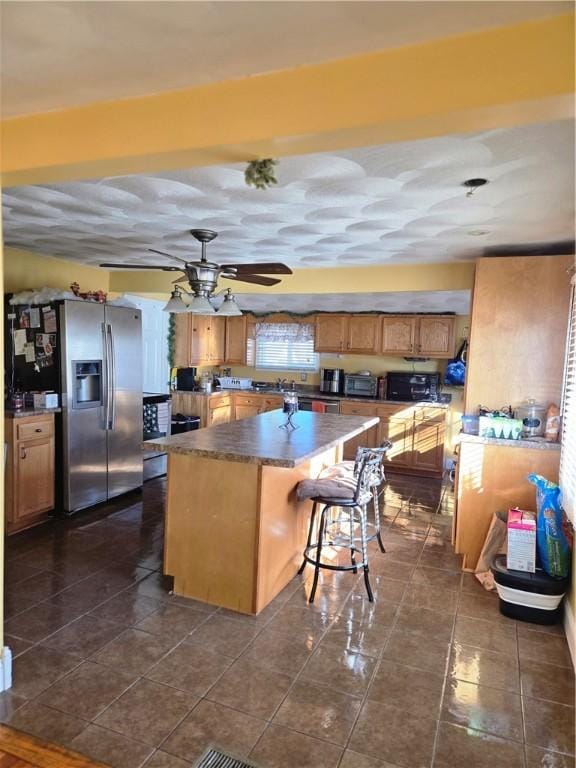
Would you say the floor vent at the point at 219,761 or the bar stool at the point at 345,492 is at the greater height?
the bar stool at the point at 345,492

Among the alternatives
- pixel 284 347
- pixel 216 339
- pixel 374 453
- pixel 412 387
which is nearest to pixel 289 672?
pixel 374 453

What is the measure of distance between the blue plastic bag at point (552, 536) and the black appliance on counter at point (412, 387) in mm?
3457

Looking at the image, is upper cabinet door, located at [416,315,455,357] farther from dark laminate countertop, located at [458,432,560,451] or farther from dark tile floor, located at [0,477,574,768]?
dark tile floor, located at [0,477,574,768]

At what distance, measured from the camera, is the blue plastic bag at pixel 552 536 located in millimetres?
2748

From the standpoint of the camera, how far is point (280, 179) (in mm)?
2295

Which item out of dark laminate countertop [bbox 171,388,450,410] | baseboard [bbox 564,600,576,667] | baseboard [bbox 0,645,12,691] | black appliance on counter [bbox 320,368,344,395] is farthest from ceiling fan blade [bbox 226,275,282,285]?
black appliance on counter [bbox 320,368,344,395]

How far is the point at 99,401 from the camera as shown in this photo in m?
4.36

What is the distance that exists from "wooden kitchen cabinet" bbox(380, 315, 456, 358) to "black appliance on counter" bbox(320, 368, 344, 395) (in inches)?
27.4

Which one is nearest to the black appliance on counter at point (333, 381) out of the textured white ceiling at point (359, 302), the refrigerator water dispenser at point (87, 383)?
the textured white ceiling at point (359, 302)

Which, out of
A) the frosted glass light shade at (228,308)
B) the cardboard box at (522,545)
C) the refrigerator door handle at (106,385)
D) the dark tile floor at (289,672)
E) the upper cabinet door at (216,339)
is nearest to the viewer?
the dark tile floor at (289,672)

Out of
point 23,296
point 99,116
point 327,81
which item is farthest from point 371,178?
point 23,296

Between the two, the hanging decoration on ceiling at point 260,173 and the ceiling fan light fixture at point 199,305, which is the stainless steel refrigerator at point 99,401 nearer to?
the ceiling fan light fixture at point 199,305

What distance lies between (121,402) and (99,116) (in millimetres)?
3221

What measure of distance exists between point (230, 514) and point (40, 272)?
3065mm
